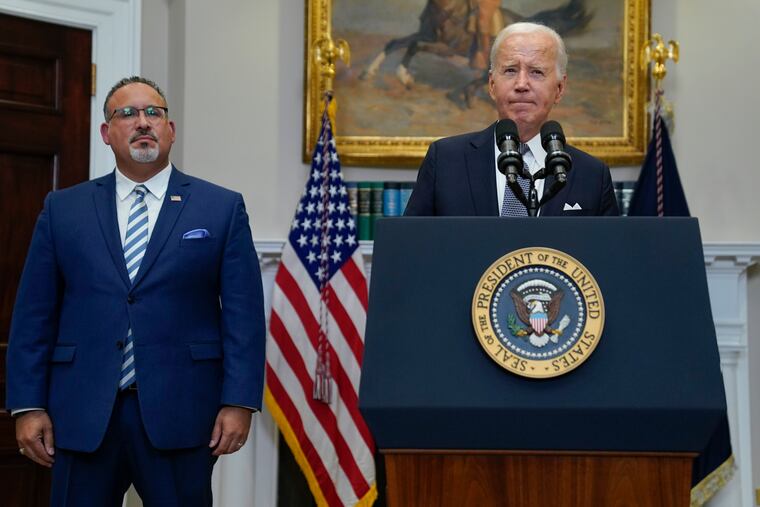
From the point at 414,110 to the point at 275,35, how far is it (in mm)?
824

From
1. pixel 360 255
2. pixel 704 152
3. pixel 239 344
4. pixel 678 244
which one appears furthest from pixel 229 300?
pixel 704 152

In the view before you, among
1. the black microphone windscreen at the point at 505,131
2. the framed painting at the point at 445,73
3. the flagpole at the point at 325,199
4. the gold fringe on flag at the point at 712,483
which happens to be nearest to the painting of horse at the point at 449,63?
the framed painting at the point at 445,73

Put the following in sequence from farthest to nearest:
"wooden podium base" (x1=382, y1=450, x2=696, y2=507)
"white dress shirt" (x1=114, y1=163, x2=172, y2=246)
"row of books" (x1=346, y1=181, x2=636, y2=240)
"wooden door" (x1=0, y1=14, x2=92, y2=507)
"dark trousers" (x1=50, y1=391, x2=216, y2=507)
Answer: "row of books" (x1=346, y1=181, x2=636, y2=240)
"wooden door" (x1=0, y1=14, x2=92, y2=507)
"white dress shirt" (x1=114, y1=163, x2=172, y2=246)
"dark trousers" (x1=50, y1=391, x2=216, y2=507)
"wooden podium base" (x1=382, y1=450, x2=696, y2=507)

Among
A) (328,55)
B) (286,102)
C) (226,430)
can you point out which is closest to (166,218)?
(226,430)

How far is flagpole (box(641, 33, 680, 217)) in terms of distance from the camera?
17.0 ft

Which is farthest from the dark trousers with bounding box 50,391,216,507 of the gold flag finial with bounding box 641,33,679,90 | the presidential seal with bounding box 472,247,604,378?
the gold flag finial with bounding box 641,33,679,90

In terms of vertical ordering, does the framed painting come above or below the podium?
above

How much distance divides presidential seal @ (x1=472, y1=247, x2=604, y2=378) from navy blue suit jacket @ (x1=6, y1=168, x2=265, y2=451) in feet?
3.94

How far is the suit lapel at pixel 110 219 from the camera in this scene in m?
2.94

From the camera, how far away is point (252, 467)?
5.27 meters

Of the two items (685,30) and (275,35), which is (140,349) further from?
(685,30)

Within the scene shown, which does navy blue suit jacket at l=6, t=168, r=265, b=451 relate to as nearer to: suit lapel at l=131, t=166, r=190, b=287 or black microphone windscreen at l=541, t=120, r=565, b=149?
suit lapel at l=131, t=166, r=190, b=287

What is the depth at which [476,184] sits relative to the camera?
257 cm

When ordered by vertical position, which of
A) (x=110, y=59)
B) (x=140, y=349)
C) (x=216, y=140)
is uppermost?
(x=110, y=59)
